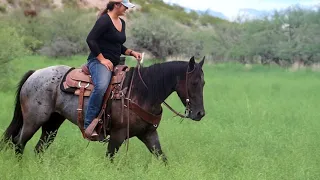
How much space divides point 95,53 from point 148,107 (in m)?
1.02

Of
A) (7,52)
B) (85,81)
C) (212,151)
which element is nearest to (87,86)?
(85,81)

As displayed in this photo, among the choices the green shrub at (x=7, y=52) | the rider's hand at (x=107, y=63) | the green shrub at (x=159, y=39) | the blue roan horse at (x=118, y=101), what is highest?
the rider's hand at (x=107, y=63)

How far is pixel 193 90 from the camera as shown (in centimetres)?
627

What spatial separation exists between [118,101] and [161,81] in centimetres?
65


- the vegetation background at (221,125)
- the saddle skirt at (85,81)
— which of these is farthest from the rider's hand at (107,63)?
the vegetation background at (221,125)

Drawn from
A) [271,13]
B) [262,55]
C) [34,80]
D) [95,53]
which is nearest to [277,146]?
[95,53]

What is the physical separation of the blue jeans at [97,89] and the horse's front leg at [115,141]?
0.37 metres

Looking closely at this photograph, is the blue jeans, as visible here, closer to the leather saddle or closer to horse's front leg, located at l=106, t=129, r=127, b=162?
the leather saddle

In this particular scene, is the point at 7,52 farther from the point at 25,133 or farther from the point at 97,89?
the point at 97,89

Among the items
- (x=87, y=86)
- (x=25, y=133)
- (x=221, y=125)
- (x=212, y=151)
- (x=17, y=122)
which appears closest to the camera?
(x=87, y=86)

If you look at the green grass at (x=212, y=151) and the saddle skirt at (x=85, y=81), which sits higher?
the saddle skirt at (x=85, y=81)

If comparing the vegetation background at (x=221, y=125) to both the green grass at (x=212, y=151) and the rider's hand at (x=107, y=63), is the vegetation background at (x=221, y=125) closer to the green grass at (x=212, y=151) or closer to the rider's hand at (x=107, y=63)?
the green grass at (x=212, y=151)

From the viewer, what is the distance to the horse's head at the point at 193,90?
6.23 m

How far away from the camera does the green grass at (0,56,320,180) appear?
5.46m
